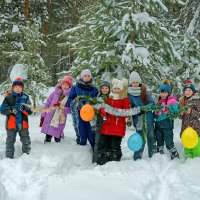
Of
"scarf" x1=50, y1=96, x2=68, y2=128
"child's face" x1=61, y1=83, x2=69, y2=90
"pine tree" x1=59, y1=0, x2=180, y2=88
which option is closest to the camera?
"scarf" x1=50, y1=96, x2=68, y2=128

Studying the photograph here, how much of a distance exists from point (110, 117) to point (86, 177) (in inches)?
70.5

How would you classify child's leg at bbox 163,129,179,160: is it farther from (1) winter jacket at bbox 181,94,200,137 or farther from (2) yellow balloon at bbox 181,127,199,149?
(2) yellow balloon at bbox 181,127,199,149

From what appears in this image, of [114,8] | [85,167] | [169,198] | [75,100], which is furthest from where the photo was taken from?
[114,8]

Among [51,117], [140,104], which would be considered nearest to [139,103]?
[140,104]

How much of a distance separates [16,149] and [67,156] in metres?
1.24

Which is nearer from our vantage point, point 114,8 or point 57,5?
point 114,8

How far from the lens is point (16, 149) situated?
7301mm

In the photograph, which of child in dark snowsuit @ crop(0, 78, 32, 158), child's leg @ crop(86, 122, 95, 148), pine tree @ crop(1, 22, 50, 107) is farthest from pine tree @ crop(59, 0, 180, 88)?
pine tree @ crop(1, 22, 50, 107)

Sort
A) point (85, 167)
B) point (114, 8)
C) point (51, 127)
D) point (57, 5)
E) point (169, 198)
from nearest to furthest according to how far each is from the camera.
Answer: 1. point (169, 198)
2. point (85, 167)
3. point (51, 127)
4. point (114, 8)
5. point (57, 5)

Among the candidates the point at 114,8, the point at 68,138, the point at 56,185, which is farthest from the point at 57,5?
the point at 56,185

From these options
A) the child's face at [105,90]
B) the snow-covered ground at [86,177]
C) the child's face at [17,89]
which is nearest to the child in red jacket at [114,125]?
the child's face at [105,90]

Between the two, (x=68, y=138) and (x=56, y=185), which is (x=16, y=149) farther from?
(x=56, y=185)

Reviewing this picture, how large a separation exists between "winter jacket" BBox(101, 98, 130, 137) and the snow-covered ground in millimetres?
658

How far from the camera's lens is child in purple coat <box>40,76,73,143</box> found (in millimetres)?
7582
